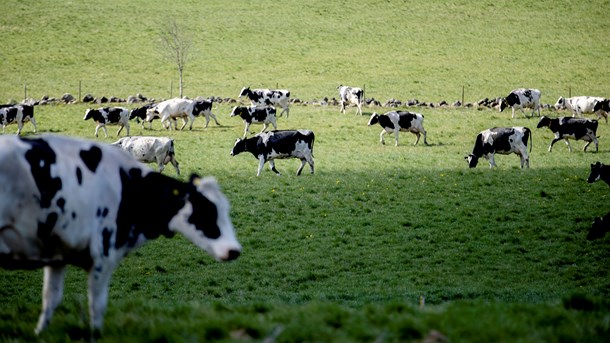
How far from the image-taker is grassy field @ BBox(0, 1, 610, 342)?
306 inches

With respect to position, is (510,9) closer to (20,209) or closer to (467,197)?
(467,197)

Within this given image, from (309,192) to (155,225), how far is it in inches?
619

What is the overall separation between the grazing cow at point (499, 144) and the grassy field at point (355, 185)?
2.08ft

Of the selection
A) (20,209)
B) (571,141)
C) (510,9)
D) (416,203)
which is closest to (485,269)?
(416,203)

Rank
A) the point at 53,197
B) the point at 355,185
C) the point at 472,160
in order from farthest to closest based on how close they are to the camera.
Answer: the point at 472,160
the point at 355,185
the point at 53,197

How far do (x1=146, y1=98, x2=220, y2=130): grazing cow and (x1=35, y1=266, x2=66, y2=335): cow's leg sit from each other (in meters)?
31.3

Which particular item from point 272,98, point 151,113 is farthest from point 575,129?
point 151,113

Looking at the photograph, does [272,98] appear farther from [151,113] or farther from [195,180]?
[195,180]

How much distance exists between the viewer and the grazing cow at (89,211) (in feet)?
23.7

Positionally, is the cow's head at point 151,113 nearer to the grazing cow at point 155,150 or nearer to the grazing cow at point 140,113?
the grazing cow at point 140,113

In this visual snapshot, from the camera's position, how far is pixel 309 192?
23.7 metres

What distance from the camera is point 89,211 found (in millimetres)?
7527

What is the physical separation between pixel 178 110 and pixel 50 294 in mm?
31619

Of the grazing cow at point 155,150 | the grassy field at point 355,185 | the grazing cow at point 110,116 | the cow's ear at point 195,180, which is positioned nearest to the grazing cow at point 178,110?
the grassy field at point 355,185
